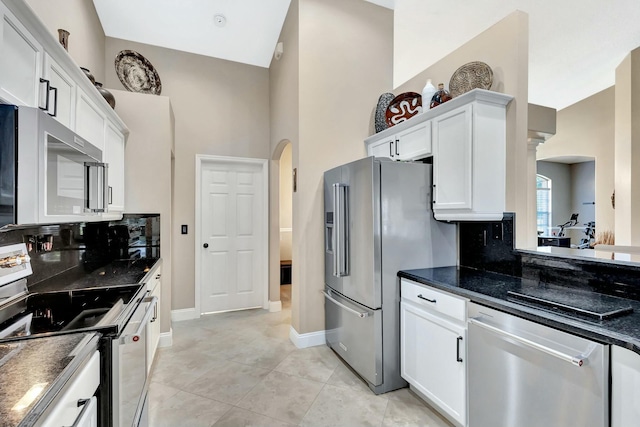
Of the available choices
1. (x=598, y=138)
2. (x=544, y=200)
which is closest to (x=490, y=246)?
(x=598, y=138)

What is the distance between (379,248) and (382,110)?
163 cm

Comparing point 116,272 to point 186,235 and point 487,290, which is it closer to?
point 186,235

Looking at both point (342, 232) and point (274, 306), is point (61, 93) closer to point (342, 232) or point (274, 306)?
point (342, 232)

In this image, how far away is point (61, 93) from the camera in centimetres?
163

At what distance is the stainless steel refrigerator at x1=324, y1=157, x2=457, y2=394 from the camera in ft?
7.43

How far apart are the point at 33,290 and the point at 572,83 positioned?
6.96 meters

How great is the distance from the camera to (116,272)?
7.64ft

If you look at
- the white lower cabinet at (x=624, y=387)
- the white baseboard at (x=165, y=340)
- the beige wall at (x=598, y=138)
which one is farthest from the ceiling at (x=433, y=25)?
the white baseboard at (x=165, y=340)

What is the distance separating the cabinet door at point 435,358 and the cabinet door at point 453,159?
0.84 metres

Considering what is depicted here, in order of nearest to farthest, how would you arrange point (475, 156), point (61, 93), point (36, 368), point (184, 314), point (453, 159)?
point (36, 368) < point (61, 93) < point (475, 156) < point (453, 159) < point (184, 314)

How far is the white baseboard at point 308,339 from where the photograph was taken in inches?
118

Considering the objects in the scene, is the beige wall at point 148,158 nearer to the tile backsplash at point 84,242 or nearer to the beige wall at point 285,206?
the tile backsplash at point 84,242

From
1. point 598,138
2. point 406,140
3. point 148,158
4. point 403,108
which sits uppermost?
point 598,138

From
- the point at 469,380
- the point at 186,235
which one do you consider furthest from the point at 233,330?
the point at 469,380
